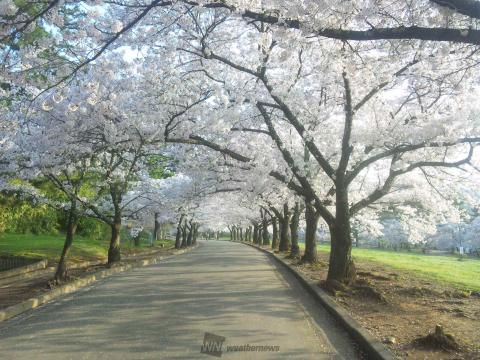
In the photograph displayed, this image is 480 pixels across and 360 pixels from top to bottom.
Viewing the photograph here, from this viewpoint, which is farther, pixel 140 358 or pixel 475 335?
pixel 475 335

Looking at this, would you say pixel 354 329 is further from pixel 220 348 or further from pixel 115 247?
pixel 115 247

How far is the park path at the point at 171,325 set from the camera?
6.14 meters

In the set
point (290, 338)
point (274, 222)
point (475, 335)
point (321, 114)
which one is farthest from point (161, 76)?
point (274, 222)

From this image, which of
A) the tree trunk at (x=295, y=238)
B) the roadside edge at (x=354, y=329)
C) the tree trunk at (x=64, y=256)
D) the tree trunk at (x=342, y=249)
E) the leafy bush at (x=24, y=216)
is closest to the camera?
the roadside edge at (x=354, y=329)

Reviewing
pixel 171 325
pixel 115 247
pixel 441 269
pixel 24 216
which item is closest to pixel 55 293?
pixel 171 325

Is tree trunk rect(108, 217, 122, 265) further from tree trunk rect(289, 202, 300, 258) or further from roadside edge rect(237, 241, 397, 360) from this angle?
roadside edge rect(237, 241, 397, 360)

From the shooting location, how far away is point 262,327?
299 inches

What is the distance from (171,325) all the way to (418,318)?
4.49 metres

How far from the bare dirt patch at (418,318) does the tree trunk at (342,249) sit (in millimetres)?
419

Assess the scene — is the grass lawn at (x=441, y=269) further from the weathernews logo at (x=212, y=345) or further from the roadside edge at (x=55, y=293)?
the roadside edge at (x=55, y=293)

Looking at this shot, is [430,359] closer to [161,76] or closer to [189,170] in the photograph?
[161,76]

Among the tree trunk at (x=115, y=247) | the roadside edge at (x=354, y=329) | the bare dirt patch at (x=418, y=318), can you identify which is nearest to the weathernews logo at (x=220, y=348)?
the roadside edge at (x=354, y=329)

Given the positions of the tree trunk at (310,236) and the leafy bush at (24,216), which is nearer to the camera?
the tree trunk at (310,236)

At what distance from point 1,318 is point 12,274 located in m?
9.77
